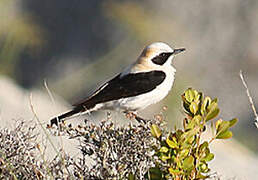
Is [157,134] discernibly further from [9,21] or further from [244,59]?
[9,21]

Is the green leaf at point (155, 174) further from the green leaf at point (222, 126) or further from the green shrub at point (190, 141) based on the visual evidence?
the green leaf at point (222, 126)

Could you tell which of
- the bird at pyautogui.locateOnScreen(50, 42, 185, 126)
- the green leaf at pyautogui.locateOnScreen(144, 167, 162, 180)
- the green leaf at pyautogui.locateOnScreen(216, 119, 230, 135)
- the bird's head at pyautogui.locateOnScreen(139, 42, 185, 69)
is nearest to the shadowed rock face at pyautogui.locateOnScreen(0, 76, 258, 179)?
the bird at pyautogui.locateOnScreen(50, 42, 185, 126)

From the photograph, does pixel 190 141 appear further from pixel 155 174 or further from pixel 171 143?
pixel 155 174

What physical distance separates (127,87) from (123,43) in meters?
8.02

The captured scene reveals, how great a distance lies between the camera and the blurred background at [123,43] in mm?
10820

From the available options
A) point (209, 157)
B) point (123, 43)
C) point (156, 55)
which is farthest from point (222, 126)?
point (123, 43)

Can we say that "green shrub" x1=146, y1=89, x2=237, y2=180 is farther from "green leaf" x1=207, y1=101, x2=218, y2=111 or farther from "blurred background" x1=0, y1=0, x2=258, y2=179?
"blurred background" x1=0, y1=0, x2=258, y2=179

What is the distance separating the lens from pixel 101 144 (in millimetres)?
2820

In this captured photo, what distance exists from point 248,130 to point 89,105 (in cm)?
653

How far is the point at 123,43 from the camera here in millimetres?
12094

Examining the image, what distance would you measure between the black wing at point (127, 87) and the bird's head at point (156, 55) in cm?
14

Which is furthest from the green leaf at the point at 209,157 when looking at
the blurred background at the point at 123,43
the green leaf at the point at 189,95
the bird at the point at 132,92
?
the blurred background at the point at 123,43

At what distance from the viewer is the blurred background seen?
10820 mm

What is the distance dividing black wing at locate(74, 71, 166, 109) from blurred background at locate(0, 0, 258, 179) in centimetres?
566
